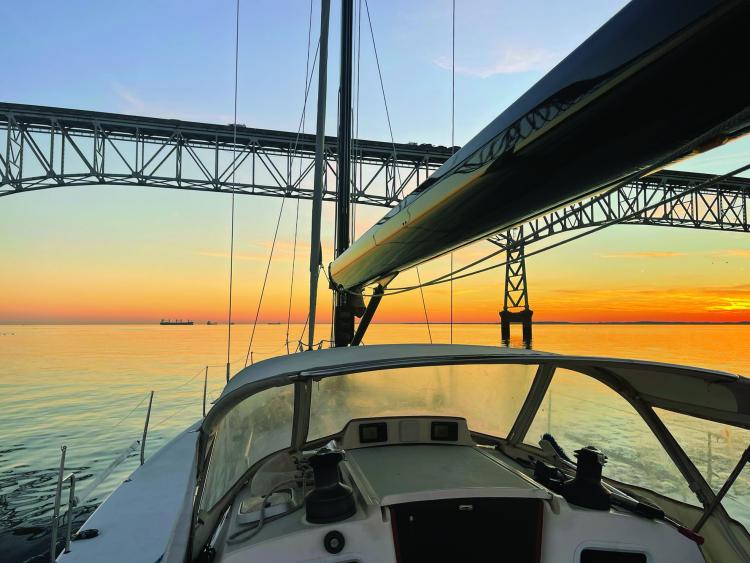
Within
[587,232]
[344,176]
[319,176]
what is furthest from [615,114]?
[344,176]

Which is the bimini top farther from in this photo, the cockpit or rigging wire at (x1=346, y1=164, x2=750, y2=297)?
rigging wire at (x1=346, y1=164, x2=750, y2=297)

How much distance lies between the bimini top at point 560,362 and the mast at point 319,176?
5.87m

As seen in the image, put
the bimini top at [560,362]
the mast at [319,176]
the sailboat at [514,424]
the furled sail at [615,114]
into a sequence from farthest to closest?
the mast at [319,176] < the bimini top at [560,362] < the sailboat at [514,424] < the furled sail at [615,114]

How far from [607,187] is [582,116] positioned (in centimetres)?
84

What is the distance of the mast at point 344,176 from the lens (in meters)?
9.41

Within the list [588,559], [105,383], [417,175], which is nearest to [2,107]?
[105,383]

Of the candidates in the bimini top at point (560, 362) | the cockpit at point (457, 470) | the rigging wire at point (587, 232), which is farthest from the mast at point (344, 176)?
the bimini top at point (560, 362)

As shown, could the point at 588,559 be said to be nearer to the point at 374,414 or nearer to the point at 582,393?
the point at 582,393

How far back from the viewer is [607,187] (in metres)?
2.75

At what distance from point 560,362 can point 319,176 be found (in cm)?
738

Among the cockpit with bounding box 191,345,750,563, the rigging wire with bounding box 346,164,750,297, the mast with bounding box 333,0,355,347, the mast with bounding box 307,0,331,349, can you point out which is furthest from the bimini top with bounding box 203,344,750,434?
the mast with bounding box 333,0,355,347

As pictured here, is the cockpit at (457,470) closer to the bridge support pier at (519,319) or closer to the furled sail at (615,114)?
the furled sail at (615,114)

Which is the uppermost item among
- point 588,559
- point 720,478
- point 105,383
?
point 720,478

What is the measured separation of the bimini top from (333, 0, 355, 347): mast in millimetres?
6170
